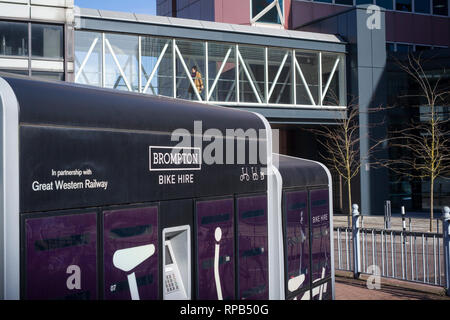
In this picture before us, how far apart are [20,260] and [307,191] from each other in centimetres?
495

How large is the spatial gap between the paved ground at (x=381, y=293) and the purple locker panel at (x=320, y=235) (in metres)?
2.06

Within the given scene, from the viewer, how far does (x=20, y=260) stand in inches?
147

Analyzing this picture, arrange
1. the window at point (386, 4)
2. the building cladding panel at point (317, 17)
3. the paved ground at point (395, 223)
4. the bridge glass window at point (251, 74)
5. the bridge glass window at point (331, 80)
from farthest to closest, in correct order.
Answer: the window at point (386, 4) → the building cladding panel at point (317, 17) → the bridge glass window at point (331, 80) → the bridge glass window at point (251, 74) → the paved ground at point (395, 223)

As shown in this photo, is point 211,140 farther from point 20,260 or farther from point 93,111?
point 20,260

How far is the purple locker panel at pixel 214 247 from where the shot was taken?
220 inches

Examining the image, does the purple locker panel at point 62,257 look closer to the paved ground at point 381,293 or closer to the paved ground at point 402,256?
the paved ground at point 381,293

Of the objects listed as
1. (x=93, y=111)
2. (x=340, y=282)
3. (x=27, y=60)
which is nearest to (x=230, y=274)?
(x=93, y=111)

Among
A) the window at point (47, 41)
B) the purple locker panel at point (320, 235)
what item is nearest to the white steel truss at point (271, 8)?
the window at point (47, 41)

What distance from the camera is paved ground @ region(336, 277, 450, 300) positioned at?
33.4 feet

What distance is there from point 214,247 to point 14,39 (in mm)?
12189

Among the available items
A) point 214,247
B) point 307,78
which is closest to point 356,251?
point 214,247

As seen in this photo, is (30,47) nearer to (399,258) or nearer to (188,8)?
(399,258)

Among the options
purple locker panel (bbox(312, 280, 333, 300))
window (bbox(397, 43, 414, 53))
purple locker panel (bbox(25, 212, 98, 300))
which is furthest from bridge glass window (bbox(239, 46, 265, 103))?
purple locker panel (bbox(25, 212, 98, 300))

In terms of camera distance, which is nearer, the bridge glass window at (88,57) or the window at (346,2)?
the bridge glass window at (88,57)
